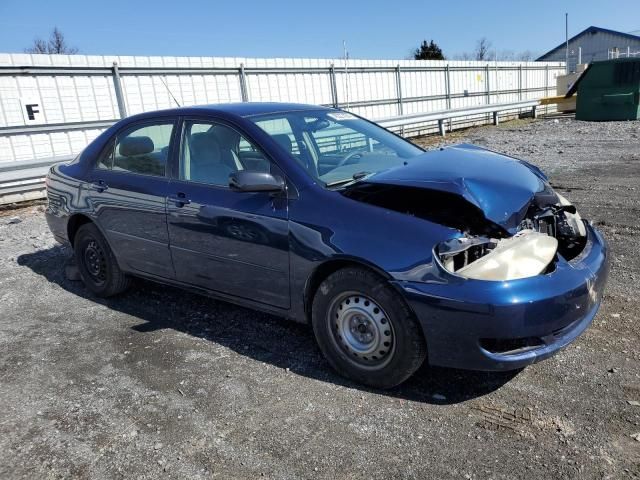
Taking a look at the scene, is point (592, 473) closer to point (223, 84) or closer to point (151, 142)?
point (151, 142)

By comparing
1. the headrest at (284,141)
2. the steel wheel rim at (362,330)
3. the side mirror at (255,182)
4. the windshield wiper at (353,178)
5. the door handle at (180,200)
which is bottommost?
the steel wheel rim at (362,330)

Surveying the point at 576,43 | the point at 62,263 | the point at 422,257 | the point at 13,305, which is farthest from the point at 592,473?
the point at 576,43

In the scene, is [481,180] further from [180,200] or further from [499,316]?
[180,200]

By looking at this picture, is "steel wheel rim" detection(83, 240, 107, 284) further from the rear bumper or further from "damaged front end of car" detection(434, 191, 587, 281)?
"damaged front end of car" detection(434, 191, 587, 281)

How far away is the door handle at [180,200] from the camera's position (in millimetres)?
3924

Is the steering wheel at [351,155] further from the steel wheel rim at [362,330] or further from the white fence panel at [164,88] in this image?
the white fence panel at [164,88]

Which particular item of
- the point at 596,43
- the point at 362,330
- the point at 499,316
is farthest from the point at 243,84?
the point at 596,43

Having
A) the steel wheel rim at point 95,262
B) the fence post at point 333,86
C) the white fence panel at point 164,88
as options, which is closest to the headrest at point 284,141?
the white fence panel at point 164,88

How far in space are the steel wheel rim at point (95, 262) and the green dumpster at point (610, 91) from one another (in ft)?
59.6

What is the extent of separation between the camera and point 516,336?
2.72 metres

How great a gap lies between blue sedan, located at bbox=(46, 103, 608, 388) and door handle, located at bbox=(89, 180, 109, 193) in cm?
2

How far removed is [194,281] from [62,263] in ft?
9.65

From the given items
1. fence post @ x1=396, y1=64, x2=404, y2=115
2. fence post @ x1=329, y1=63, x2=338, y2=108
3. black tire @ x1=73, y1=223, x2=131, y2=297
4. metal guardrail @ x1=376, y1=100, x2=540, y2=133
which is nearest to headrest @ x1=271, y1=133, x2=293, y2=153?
black tire @ x1=73, y1=223, x2=131, y2=297

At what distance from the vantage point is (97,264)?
16.3 ft
